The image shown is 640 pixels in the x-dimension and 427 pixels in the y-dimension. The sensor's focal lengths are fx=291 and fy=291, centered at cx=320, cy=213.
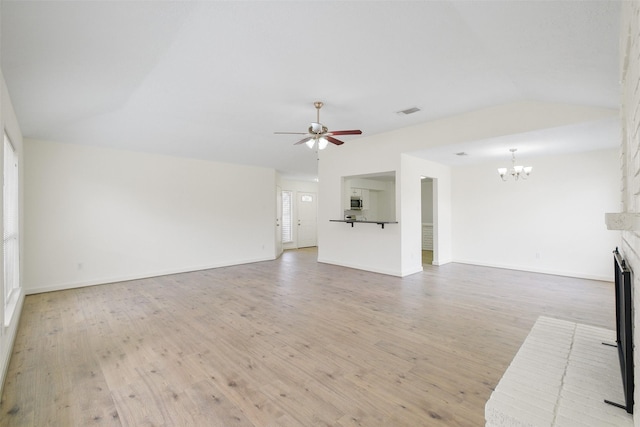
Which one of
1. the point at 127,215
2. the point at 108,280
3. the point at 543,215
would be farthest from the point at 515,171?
the point at 108,280

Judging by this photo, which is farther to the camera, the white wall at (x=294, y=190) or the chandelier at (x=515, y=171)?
the white wall at (x=294, y=190)

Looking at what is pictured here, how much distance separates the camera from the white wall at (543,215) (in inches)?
210

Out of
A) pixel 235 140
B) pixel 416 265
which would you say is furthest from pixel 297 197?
pixel 416 265

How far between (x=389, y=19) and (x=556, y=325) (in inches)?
119

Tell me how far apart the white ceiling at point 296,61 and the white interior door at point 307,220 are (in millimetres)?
5794

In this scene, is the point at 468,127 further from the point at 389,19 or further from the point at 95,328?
the point at 95,328

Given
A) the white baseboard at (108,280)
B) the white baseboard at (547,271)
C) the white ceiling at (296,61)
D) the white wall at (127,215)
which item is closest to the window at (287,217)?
the white wall at (127,215)

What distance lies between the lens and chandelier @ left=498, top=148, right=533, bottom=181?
5520 millimetres

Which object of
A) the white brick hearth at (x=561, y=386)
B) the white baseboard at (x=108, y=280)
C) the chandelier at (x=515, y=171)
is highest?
the chandelier at (x=515, y=171)

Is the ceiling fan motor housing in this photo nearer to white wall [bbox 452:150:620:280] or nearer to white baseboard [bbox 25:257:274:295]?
white baseboard [bbox 25:257:274:295]

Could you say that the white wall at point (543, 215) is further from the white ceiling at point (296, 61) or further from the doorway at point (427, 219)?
the doorway at point (427, 219)

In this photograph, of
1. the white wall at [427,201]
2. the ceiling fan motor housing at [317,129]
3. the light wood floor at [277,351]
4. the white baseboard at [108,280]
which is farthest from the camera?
the white wall at [427,201]

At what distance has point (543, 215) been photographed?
5.95 metres

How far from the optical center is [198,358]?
2666 millimetres
